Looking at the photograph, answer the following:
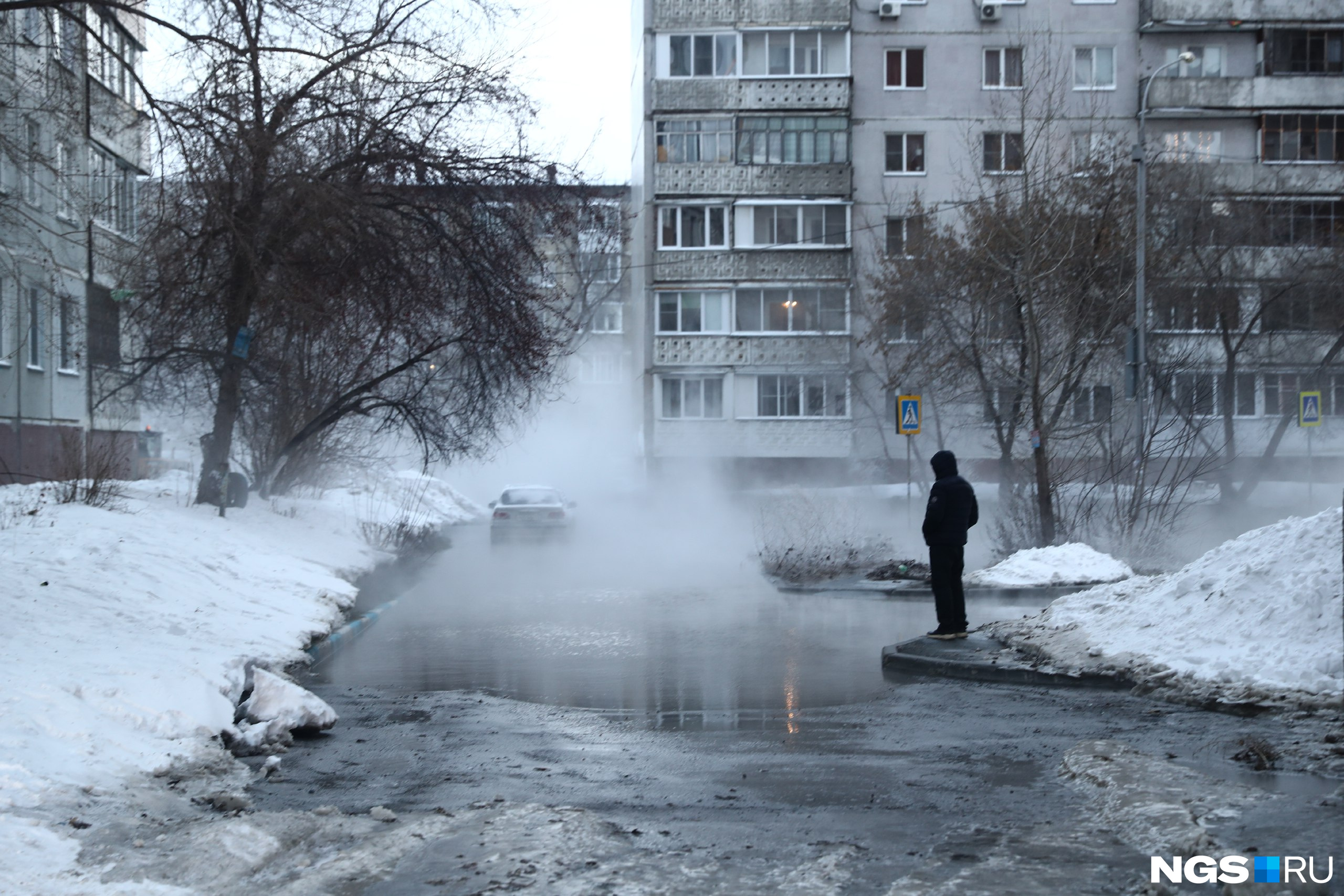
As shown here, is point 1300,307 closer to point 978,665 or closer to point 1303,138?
point 1303,138

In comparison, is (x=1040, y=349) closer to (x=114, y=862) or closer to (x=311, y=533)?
(x=311, y=533)

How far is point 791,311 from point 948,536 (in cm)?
3500

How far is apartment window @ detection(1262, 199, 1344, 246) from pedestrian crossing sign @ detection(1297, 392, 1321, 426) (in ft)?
21.2

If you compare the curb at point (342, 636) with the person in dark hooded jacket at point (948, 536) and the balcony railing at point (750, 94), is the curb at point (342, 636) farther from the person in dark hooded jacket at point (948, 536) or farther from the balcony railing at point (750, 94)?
the balcony railing at point (750, 94)

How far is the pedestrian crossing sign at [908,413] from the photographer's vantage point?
2236 cm

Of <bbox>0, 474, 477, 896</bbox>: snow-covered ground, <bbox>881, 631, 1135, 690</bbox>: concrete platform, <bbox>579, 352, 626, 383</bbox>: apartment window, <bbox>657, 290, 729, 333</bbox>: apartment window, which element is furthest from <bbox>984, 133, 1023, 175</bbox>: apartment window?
<bbox>579, 352, 626, 383</bbox>: apartment window

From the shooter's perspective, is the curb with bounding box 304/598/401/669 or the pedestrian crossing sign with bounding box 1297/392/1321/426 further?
the pedestrian crossing sign with bounding box 1297/392/1321/426

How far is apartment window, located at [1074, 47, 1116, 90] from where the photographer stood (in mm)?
47594

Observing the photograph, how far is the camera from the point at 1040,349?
68.4 feet

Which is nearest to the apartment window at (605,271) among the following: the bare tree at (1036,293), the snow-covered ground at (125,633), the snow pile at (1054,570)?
the bare tree at (1036,293)

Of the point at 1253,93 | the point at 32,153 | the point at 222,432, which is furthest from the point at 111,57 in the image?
the point at 1253,93

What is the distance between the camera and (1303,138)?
46906 mm

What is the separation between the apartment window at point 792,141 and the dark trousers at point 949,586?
3569 cm

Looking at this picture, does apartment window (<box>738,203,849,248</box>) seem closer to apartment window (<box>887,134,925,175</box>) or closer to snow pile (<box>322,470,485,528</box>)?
apartment window (<box>887,134,925,175</box>)
